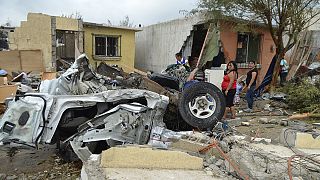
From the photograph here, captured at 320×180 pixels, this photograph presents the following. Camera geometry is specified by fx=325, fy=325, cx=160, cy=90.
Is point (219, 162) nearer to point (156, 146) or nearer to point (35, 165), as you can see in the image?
point (156, 146)

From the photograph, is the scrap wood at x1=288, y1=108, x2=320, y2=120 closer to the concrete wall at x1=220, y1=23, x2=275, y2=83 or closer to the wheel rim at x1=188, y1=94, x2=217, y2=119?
the wheel rim at x1=188, y1=94, x2=217, y2=119

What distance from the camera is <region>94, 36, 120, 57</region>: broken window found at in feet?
55.4

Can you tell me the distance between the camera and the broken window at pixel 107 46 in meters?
16.9

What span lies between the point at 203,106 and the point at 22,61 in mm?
11753

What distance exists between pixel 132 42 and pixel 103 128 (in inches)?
523

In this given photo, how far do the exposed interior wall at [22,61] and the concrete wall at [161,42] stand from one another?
20.4 ft

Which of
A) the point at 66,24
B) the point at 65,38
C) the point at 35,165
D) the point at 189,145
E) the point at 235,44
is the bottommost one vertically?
the point at 35,165

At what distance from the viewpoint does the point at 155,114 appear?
17.6 feet

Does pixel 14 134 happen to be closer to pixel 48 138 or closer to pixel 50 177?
pixel 48 138

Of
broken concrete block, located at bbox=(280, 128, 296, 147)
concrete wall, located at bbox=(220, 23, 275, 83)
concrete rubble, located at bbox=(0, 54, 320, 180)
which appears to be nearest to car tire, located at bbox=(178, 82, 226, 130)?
concrete rubble, located at bbox=(0, 54, 320, 180)

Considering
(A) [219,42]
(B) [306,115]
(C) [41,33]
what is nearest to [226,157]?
(B) [306,115]

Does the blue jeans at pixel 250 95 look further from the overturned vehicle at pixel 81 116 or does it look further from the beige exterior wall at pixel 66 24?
the beige exterior wall at pixel 66 24

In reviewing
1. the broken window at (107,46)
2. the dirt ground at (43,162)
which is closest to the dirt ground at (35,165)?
the dirt ground at (43,162)

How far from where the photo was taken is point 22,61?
15.3m
